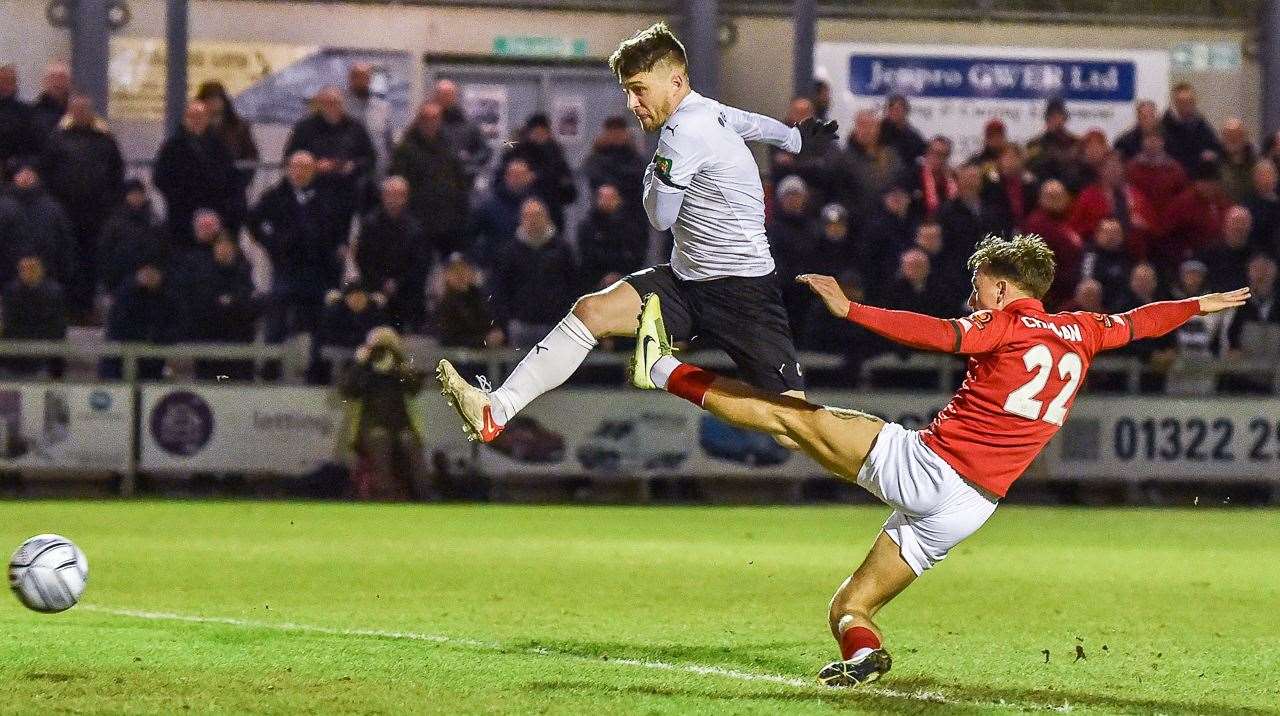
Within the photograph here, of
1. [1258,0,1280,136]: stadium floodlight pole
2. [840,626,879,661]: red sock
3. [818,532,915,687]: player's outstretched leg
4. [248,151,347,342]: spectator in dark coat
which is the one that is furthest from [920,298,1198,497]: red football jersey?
[1258,0,1280,136]: stadium floodlight pole

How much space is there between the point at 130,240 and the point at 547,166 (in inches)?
140

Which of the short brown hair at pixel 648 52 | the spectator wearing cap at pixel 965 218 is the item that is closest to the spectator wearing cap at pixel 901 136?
the spectator wearing cap at pixel 965 218

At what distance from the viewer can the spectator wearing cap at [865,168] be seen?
17922 mm

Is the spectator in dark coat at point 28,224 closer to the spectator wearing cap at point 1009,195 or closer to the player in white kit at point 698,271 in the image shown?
the spectator wearing cap at point 1009,195

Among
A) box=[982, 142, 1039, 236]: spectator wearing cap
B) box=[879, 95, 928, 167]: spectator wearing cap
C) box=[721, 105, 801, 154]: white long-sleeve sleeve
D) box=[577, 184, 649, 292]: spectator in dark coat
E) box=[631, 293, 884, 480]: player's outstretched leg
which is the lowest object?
box=[631, 293, 884, 480]: player's outstretched leg

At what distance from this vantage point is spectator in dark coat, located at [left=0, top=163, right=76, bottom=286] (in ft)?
55.3

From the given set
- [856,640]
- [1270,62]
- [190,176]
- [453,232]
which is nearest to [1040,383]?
[856,640]

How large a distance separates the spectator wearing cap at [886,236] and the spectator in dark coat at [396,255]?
3.78 metres

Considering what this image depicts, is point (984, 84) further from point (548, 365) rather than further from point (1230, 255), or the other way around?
point (548, 365)

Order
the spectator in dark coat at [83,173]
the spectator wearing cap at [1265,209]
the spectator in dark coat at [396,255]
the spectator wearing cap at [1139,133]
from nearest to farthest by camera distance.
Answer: the spectator in dark coat at [396,255] < the spectator in dark coat at [83,173] < the spectator wearing cap at [1265,209] < the spectator wearing cap at [1139,133]

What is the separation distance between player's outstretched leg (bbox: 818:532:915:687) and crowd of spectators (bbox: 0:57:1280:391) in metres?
9.39

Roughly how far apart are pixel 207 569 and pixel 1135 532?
706cm

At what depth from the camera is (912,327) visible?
7277 mm

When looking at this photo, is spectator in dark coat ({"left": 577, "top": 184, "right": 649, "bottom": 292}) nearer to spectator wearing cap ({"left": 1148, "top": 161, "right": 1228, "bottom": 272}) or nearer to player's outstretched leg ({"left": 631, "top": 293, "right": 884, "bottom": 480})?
spectator wearing cap ({"left": 1148, "top": 161, "right": 1228, "bottom": 272})
